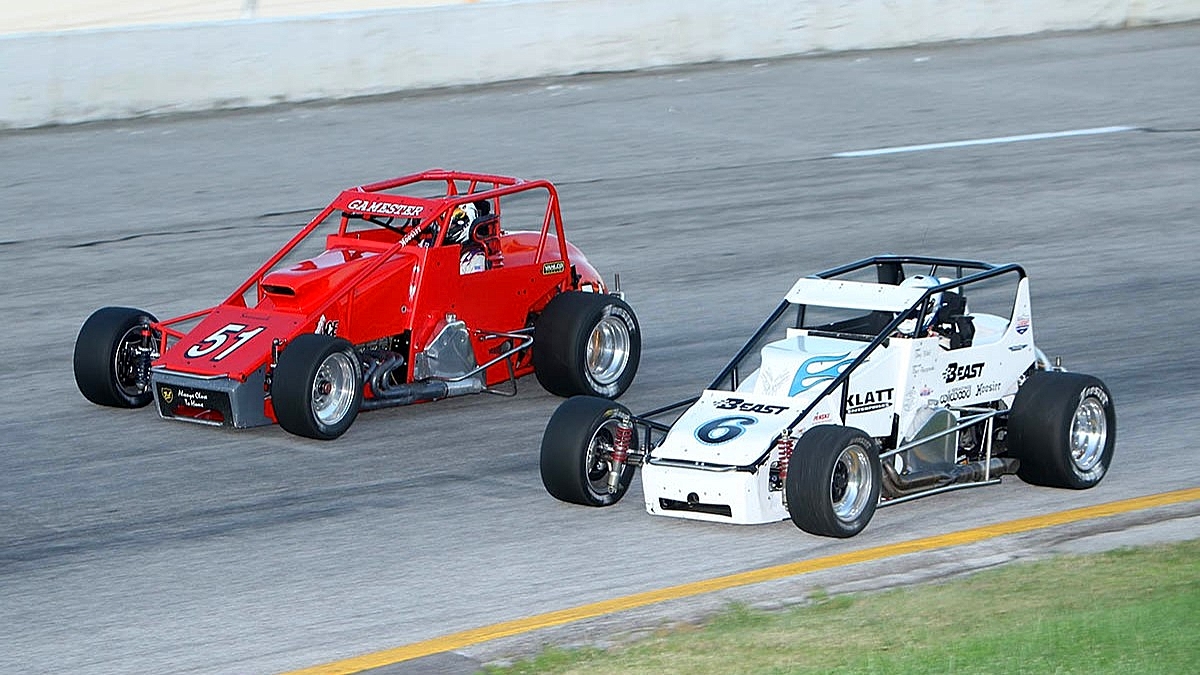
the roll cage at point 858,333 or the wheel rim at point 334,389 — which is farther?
the wheel rim at point 334,389

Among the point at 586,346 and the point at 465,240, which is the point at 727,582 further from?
the point at 465,240

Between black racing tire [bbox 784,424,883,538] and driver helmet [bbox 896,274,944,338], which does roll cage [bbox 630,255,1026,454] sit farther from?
black racing tire [bbox 784,424,883,538]

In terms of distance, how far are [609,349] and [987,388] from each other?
304cm

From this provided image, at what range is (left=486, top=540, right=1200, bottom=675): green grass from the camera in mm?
6906

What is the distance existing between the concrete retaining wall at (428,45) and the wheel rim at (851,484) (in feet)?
45.1

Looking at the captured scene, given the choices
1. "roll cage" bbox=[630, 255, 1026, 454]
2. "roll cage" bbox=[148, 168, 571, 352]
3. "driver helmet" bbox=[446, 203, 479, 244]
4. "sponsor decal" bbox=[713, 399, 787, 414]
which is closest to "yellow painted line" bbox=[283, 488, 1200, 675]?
"roll cage" bbox=[630, 255, 1026, 454]

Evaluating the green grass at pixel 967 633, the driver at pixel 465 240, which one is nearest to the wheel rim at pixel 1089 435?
the green grass at pixel 967 633

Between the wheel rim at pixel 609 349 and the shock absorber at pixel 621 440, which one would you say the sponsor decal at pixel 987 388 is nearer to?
the shock absorber at pixel 621 440

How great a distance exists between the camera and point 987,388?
31.9ft

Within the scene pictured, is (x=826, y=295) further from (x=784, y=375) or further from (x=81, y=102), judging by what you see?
(x=81, y=102)

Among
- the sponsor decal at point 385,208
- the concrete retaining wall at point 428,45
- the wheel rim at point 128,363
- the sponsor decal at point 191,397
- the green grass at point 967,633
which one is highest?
the concrete retaining wall at point 428,45

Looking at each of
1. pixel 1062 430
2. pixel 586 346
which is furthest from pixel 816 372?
pixel 586 346

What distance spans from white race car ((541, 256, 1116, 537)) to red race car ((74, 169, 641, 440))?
199cm

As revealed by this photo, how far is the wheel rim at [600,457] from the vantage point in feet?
30.3
